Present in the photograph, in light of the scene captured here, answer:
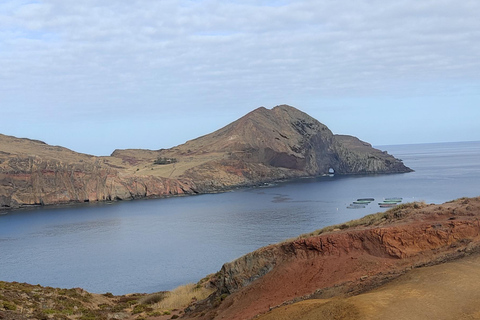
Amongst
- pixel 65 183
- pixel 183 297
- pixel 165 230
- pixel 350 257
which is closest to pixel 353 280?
pixel 350 257

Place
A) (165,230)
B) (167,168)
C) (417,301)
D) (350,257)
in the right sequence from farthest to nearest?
(167,168) → (165,230) → (350,257) → (417,301)

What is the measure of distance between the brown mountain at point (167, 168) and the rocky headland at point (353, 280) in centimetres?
11389

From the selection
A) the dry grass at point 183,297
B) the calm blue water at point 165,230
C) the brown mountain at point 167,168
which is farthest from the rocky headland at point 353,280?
the brown mountain at point 167,168

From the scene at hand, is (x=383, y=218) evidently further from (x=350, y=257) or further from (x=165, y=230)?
(x=165, y=230)

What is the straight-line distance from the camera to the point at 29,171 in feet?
457

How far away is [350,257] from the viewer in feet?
77.2

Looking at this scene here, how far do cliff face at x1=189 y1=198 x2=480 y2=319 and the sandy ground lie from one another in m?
2.25

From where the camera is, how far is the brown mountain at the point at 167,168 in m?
139

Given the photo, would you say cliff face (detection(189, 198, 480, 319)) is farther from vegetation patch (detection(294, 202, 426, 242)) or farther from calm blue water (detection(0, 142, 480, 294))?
calm blue water (detection(0, 142, 480, 294))

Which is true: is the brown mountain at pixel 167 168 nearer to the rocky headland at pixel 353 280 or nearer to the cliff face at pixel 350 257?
the rocky headland at pixel 353 280

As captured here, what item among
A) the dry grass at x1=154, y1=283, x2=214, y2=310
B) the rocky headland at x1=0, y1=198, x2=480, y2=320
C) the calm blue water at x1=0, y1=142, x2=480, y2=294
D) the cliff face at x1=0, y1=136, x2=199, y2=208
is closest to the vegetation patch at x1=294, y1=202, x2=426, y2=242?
the rocky headland at x1=0, y1=198, x2=480, y2=320

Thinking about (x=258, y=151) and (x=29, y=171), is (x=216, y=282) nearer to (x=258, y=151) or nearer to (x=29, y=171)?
(x=29, y=171)

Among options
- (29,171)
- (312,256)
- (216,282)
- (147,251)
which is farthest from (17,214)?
(312,256)

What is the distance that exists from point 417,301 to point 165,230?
71402 millimetres
